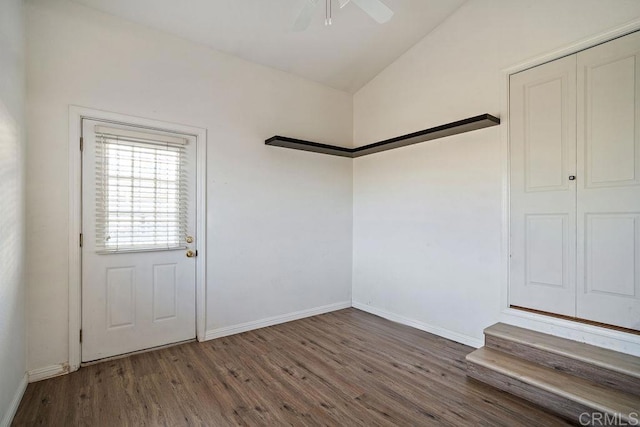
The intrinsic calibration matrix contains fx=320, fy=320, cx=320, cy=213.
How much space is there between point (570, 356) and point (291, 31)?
361 cm

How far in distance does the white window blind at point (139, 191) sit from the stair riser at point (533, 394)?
2913mm

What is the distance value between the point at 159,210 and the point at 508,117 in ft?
11.1

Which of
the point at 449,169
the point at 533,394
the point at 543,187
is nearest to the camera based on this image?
the point at 533,394

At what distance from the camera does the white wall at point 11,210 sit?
1936mm

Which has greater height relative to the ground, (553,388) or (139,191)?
(139,191)

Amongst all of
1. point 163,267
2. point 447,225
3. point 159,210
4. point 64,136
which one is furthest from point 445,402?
point 64,136

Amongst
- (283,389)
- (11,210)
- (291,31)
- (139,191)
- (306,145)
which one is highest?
(291,31)

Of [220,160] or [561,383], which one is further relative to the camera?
[220,160]

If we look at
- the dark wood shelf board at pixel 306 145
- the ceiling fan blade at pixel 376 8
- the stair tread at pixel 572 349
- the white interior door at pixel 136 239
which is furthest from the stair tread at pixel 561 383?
the white interior door at pixel 136 239

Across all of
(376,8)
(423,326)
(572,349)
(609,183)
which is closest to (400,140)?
(376,8)

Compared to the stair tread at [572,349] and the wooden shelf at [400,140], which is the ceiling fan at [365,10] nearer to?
the wooden shelf at [400,140]

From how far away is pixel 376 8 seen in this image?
2186 mm

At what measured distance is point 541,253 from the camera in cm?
276

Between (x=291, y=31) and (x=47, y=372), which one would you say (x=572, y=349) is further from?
(x=47, y=372)
